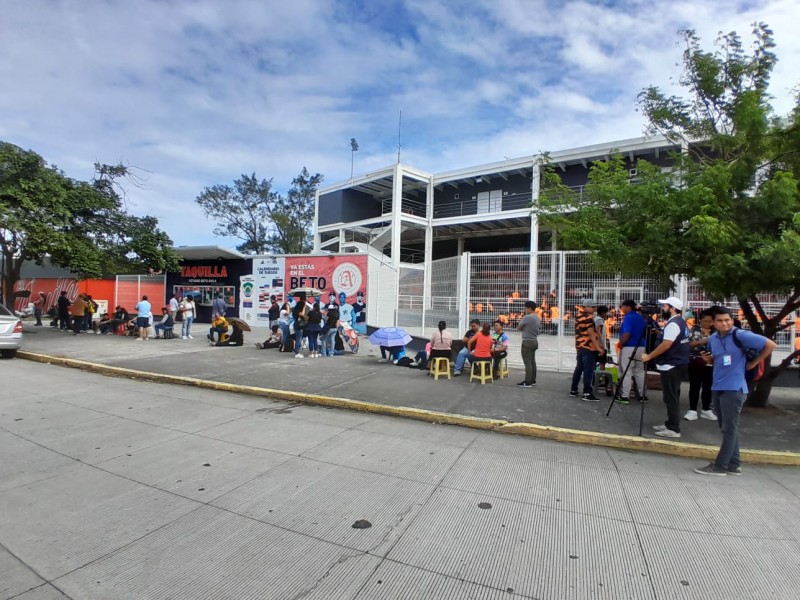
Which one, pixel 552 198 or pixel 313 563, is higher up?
pixel 552 198

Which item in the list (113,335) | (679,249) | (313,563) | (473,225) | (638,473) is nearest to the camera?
(313,563)

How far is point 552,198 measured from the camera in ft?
25.5

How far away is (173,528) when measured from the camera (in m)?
3.28

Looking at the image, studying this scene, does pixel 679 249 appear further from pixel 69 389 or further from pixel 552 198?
pixel 69 389

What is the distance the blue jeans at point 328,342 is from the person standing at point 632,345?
7223mm

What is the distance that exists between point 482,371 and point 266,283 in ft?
51.5

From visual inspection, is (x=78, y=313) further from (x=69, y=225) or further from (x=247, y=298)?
(x=247, y=298)

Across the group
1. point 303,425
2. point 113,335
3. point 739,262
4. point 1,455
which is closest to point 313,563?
point 303,425

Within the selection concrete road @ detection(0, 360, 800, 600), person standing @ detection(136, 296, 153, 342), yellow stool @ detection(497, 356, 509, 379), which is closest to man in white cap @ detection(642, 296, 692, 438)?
concrete road @ detection(0, 360, 800, 600)

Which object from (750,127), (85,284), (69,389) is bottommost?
(69,389)

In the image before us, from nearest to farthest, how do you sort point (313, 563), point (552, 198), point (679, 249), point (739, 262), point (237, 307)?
point (313, 563) → point (739, 262) → point (679, 249) → point (552, 198) → point (237, 307)

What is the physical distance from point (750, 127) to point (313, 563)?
6.65 metres

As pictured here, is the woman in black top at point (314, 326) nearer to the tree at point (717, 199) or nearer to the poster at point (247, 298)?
the tree at point (717, 199)

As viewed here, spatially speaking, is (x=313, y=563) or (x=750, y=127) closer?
(x=313, y=563)
